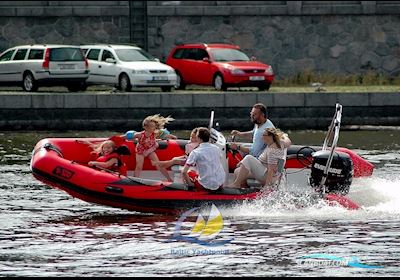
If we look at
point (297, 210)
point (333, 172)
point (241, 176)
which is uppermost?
point (333, 172)

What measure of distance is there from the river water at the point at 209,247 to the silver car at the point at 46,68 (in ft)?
47.9

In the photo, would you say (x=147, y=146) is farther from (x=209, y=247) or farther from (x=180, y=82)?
(x=180, y=82)

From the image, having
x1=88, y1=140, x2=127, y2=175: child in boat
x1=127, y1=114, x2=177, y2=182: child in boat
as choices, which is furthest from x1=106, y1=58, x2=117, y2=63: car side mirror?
x1=88, y1=140, x2=127, y2=175: child in boat

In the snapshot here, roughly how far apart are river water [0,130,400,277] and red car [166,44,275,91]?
14723mm

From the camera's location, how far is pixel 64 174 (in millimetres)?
19750

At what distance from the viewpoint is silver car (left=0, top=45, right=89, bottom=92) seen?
3791cm

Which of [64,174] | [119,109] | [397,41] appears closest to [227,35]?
[397,41]

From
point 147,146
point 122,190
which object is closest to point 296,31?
point 147,146

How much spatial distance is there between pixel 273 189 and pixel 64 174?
8.98ft

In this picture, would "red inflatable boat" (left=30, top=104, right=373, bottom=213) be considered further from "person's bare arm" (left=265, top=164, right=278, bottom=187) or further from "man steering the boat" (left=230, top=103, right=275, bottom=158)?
"man steering the boat" (left=230, top=103, right=275, bottom=158)

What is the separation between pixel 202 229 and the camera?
61.4 feet

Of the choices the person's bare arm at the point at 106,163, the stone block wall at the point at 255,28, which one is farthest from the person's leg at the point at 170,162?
the stone block wall at the point at 255,28

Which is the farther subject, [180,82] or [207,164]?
[180,82]

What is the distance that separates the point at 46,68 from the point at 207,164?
62.6 ft
